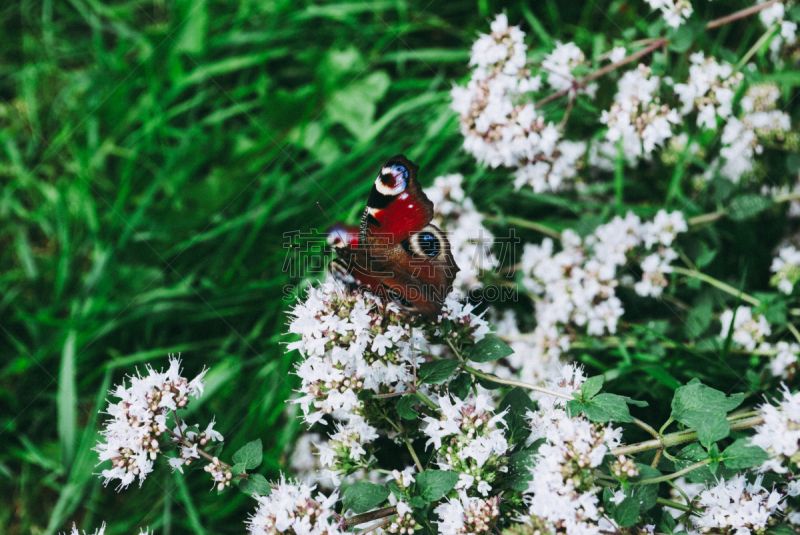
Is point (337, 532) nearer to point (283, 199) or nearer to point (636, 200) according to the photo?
point (283, 199)

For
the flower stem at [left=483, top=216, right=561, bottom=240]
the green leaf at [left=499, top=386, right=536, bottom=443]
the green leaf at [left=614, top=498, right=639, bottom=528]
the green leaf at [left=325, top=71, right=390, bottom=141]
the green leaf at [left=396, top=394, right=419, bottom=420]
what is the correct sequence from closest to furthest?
the green leaf at [left=614, top=498, right=639, bottom=528]
the green leaf at [left=396, top=394, right=419, bottom=420]
the green leaf at [left=499, top=386, right=536, bottom=443]
the flower stem at [left=483, top=216, right=561, bottom=240]
the green leaf at [left=325, top=71, right=390, bottom=141]

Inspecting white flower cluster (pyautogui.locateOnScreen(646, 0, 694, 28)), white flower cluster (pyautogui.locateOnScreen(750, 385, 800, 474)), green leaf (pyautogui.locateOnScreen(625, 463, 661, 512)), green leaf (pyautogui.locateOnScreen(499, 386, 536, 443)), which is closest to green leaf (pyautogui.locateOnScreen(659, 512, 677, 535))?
green leaf (pyautogui.locateOnScreen(625, 463, 661, 512))

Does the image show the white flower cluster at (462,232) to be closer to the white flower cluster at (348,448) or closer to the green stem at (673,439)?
the white flower cluster at (348,448)

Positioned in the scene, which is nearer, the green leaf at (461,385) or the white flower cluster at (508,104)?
the green leaf at (461,385)

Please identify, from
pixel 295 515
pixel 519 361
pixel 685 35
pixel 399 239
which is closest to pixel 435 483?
pixel 295 515

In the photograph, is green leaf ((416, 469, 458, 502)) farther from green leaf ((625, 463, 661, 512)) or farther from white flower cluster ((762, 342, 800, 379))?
white flower cluster ((762, 342, 800, 379))

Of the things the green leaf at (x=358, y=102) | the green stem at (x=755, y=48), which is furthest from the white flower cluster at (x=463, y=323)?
the green leaf at (x=358, y=102)
